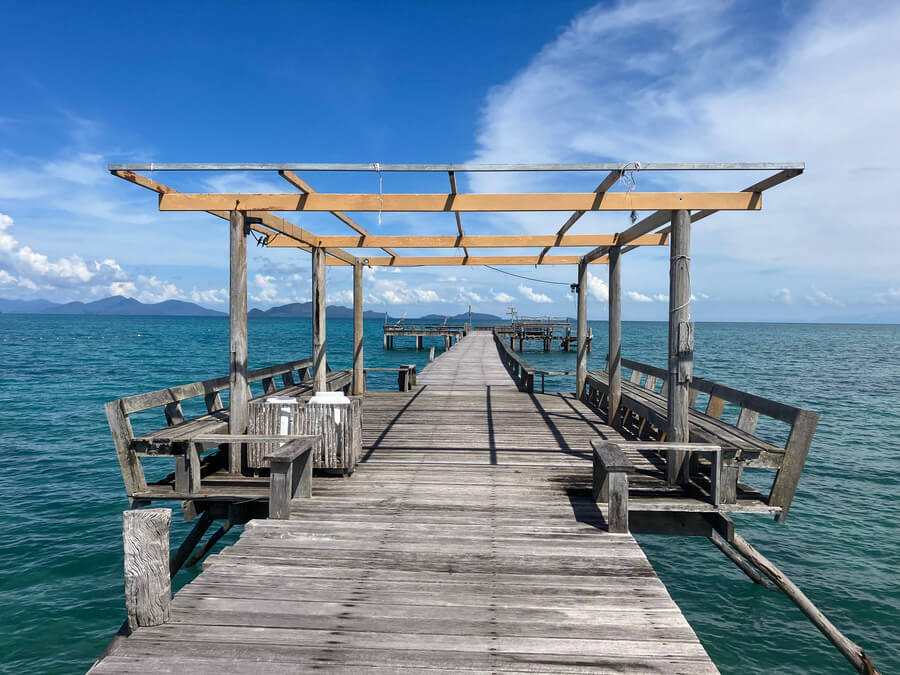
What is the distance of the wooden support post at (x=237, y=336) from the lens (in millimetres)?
6301

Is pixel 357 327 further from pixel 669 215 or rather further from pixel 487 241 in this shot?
pixel 669 215

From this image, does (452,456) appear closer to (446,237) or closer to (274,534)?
(274,534)

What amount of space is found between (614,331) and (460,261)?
3.84 metres

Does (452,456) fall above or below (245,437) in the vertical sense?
below

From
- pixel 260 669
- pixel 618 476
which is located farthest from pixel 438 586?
Answer: pixel 618 476

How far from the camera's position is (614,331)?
935cm

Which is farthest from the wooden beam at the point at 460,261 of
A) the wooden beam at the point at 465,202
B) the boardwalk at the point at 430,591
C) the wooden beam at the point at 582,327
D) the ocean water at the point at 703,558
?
the boardwalk at the point at 430,591

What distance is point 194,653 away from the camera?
299cm

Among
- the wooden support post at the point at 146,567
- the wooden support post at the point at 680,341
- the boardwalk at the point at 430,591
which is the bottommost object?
the boardwalk at the point at 430,591

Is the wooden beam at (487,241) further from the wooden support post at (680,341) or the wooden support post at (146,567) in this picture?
the wooden support post at (146,567)

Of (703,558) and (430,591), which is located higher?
(430,591)

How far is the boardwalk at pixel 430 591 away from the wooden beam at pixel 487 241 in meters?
4.51

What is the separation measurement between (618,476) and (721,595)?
182 inches

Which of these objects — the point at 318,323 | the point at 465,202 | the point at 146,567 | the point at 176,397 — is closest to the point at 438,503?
the point at 146,567
